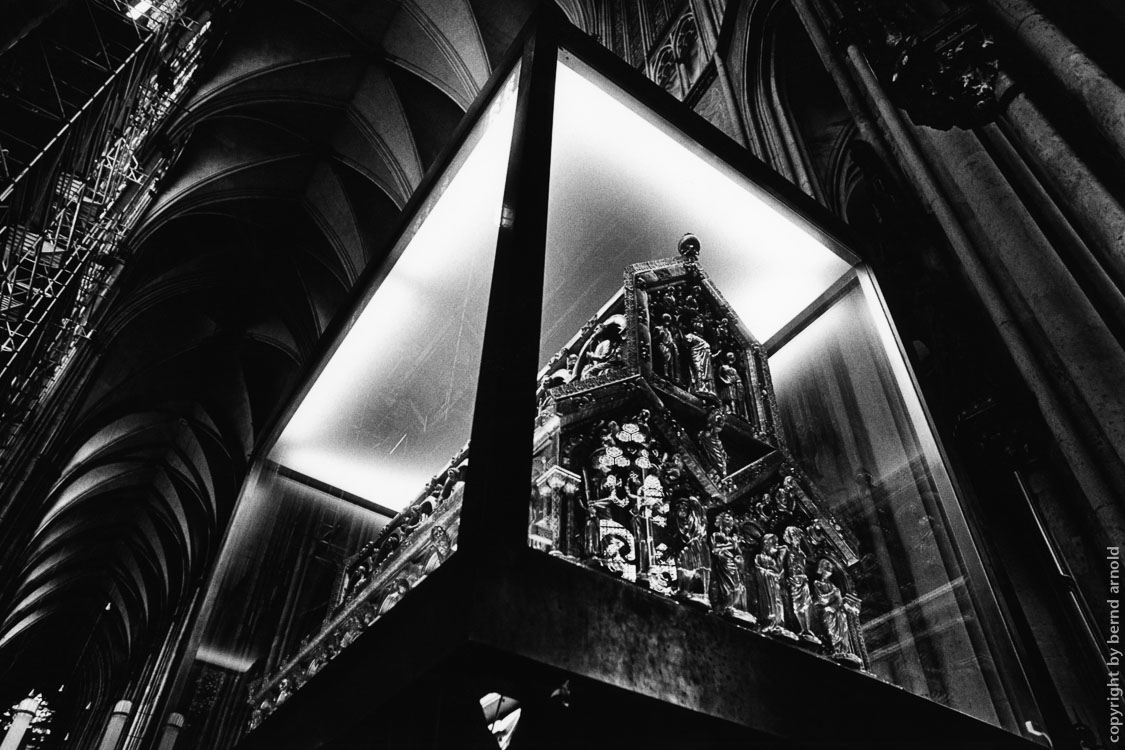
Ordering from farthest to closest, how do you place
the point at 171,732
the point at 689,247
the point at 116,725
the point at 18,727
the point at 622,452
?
the point at 116,725 < the point at 18,727 < the point at 171,732 < the point at 689,247 < the point at 622,452

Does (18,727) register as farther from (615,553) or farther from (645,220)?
(615,553)

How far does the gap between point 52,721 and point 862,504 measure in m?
39.4

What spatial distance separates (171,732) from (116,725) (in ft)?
75.2

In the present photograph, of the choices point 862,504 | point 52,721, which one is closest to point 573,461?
point 862,504

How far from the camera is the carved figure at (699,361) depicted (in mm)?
2047

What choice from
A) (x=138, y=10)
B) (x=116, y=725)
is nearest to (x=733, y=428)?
(x=138, y=10)

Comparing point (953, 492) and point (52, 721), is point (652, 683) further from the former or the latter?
point (52, 721)

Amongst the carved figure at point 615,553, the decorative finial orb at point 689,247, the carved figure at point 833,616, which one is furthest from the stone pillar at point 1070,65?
the carved figure at point 615,553

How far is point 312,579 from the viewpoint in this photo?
299cm

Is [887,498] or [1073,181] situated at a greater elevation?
[1073,181]

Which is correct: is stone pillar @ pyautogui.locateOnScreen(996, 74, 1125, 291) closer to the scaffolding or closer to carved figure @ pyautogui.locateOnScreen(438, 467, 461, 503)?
carved figure @ pyautogui.locateOnScreen(438, 467, 461, 503)

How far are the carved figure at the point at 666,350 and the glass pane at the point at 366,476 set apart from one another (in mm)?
588

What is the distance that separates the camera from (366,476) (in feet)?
9.70

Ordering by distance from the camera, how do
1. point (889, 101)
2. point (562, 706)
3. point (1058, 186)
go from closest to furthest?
1. point (562, 706)
2. point (1058, 186)
3. point (889, 101)
